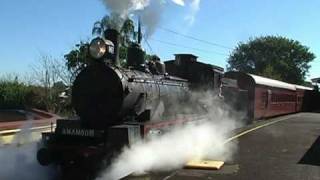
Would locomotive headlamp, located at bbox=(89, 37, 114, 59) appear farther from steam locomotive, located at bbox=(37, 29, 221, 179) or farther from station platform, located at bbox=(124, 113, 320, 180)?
station platform, located at bbox=(124, 113, 320, 180)

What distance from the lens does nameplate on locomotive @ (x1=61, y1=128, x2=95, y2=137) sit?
10.7 meters

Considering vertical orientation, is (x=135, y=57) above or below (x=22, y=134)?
above

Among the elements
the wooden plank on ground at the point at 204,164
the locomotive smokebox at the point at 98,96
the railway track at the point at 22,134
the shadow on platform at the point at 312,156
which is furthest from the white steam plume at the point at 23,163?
the shadow on platform at the point at 312,156

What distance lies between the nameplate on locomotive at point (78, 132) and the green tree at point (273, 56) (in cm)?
8004

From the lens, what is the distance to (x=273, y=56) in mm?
90625

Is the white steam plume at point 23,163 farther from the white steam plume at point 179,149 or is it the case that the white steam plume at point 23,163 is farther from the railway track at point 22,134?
the white steam plume at point 179,149

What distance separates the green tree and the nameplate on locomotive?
8004 cm

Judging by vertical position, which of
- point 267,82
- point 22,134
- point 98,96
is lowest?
point 22,134

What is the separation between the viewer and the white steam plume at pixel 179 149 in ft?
34.8

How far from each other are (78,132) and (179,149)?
350 cm

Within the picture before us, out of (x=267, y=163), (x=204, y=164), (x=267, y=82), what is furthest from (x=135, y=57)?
(x=267, y=82)

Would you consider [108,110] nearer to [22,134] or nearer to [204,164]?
[22,134]

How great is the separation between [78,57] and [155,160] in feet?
60.9

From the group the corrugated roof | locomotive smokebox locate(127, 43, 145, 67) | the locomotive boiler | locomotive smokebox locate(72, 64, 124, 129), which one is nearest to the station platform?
the locomotive boiler
